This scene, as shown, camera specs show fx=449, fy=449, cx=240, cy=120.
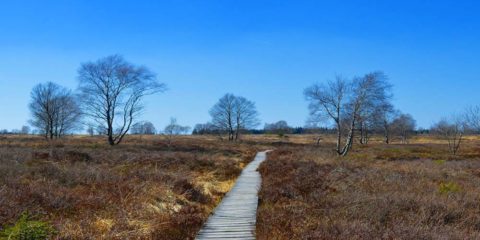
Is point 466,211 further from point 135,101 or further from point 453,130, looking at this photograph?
point 453,130

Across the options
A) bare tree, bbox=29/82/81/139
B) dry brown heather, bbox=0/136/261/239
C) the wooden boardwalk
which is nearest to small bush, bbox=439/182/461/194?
the wooden boardwalk

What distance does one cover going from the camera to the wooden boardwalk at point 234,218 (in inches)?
338

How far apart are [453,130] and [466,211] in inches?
2121

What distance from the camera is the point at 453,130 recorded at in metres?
59.9

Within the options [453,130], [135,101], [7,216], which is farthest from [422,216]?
[453,130]

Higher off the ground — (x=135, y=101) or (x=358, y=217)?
(x=135, y=101)

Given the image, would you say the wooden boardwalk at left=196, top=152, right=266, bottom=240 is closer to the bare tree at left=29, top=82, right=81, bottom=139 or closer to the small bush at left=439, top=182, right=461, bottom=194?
the small bush at left=439, top=182, right=461, bottom=194

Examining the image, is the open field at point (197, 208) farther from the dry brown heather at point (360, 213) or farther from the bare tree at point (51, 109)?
the bare tree at point (51, 109)

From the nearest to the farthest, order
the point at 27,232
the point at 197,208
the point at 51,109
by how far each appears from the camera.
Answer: the point at 27,232, the point at 197,208, the point at 51,109

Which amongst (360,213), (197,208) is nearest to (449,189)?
(360,213)

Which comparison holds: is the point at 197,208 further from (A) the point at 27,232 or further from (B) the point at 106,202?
(A) the point at 27,232

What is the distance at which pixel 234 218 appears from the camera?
400 inches

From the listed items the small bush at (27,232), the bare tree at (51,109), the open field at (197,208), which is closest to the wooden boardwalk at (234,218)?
the open field at (197,208)

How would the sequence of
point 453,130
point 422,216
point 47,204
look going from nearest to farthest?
point 47,204 < point 422,216 < point 453,130
